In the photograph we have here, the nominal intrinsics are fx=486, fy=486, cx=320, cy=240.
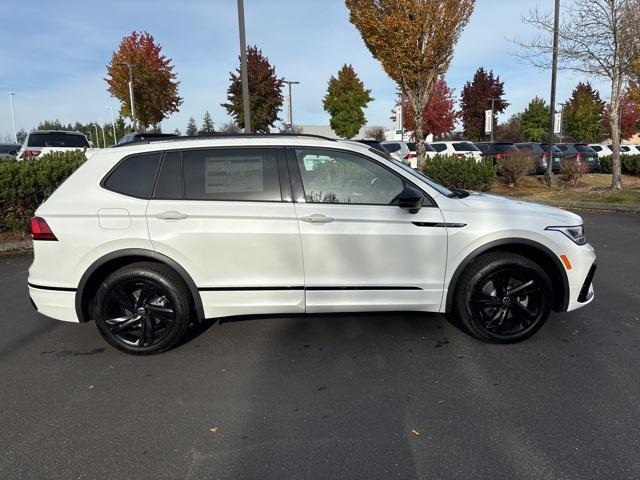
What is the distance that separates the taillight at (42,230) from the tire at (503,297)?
10.6 ft

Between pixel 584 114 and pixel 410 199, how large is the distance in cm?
5037

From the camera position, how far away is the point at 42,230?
3.76 meters

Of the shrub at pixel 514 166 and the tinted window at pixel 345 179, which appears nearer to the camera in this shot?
the tinted window at pixel 345 179

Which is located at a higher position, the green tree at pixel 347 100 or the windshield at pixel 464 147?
the green tree at pixel 347 100

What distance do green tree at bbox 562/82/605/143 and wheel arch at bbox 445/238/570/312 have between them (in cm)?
4923

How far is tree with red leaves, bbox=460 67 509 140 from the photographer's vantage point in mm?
46969

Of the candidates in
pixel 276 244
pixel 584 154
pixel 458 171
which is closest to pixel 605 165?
pixel 584 154

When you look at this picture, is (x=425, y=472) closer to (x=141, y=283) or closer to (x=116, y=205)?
(x=141, y=283)

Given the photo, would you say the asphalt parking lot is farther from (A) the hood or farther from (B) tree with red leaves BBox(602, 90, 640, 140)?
(B) tree with red leaves BBox(602, 90, 640, 140)

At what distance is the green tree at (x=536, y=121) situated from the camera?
53844 millimetres

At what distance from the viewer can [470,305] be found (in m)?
3.90

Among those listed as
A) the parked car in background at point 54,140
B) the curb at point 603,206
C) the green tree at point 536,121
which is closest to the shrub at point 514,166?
the curb at point 603,206

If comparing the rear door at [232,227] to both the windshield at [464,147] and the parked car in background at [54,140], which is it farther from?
the windshield at [464,147]

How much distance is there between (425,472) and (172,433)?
57.8 inches
